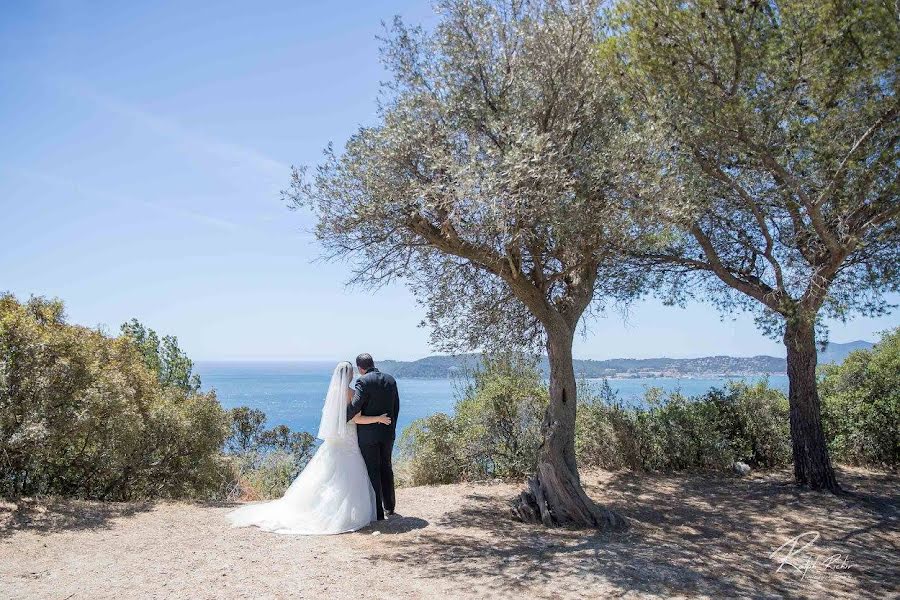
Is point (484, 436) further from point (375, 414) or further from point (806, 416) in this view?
point (806, 416)

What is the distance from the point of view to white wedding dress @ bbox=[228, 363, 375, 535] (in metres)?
7.65

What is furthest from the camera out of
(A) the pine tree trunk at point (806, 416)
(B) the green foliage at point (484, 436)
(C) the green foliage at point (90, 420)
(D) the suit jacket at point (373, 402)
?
(B) the green foliage at point (484, 436)

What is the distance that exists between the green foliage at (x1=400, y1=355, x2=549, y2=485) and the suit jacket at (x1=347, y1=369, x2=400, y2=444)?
386cm

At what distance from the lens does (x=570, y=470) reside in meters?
8.36

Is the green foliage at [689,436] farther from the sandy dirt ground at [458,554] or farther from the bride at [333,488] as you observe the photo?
the bride at [333,488]

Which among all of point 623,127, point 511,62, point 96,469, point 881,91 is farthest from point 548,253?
point 96,469

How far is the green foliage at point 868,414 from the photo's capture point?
11969 mm

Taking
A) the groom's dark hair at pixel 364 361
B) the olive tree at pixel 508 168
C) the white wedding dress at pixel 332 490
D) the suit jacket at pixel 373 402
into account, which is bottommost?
the white wedding dress at pixel 332 490

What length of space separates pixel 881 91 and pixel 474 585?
845 centimetres

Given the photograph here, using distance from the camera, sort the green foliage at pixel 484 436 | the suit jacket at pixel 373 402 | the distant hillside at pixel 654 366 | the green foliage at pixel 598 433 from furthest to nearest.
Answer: the distant hillside at pixel 654 366 < the green foliage at pixel 598 433 < the green foliage at pixel 484 436 < the suit jacket at pixel 373 402

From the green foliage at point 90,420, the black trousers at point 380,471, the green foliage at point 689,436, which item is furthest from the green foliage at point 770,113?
the green foliage at point 90,420

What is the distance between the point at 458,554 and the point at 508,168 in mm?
4473

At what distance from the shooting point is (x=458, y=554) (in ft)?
21.9

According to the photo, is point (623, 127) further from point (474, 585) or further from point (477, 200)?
point (474, 585)
